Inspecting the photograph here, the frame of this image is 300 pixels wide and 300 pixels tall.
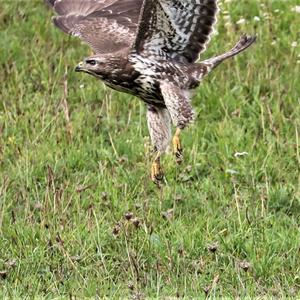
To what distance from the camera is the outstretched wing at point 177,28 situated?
8320 mm

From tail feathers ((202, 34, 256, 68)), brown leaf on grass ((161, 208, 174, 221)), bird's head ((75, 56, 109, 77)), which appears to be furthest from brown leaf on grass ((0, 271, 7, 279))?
tail feathers ((202, 34, 256, 68))

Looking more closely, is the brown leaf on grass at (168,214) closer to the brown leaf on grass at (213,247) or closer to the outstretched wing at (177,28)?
the brown leaf on grass at (213,247)

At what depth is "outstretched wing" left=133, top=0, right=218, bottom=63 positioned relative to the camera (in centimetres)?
832

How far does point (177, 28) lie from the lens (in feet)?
28.0

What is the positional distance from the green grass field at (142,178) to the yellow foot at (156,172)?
0.61ft

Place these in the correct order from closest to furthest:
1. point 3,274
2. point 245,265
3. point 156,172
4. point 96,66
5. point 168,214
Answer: point 245,265 → point 3,274 → point 168,214 → point 96,66 → point 156,172

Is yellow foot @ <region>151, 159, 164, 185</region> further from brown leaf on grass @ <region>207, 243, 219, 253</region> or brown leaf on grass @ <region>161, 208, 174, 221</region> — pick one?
brown leaf on grass @ <region>207, 243, 219, 253</region>

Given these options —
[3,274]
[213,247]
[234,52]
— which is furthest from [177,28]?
[3,274]

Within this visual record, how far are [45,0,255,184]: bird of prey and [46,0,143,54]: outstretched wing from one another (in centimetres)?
5

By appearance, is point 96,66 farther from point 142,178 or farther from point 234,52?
point 142,178

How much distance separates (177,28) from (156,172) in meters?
0.98

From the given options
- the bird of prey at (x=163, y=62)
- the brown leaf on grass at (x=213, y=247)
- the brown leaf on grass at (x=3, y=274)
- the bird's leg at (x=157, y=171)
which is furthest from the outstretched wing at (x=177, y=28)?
the brown leaf on grass at (x=3, y=274)

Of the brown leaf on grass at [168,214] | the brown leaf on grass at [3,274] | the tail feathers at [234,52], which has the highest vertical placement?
the tail feathers at [234,52]

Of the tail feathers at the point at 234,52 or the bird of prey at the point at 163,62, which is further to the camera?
the tail feathers at the point at 234,52
